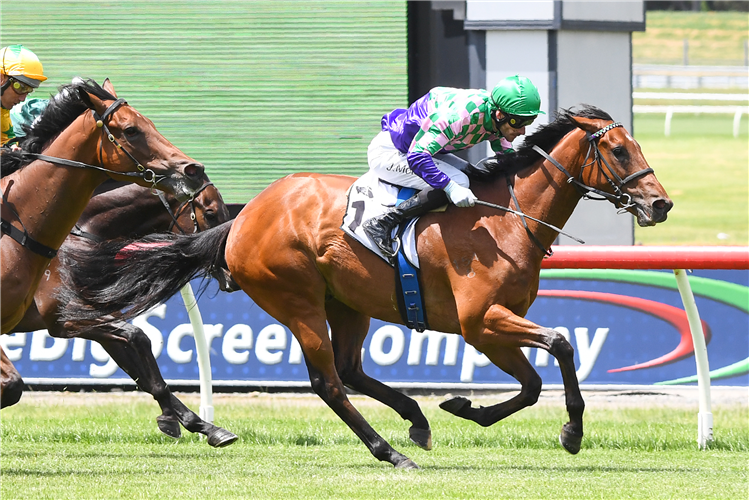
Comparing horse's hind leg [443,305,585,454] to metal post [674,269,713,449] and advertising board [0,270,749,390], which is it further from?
advertising board [0,270,749,390]

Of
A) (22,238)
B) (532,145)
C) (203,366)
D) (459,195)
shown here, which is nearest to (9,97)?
(22,238)

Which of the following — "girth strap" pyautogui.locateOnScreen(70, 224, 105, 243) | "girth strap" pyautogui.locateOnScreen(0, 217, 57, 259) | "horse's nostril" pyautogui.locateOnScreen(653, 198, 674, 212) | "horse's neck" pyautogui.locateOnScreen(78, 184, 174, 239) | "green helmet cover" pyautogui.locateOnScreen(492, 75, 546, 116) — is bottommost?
"girth strap" pyautogui.locateOnScreen(70, 224, 105, 243)

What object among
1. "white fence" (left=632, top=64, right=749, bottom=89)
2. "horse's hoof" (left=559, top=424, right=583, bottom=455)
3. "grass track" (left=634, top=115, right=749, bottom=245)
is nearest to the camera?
"horse's hoof" (left=559, top=424, right=583, bottom=455)

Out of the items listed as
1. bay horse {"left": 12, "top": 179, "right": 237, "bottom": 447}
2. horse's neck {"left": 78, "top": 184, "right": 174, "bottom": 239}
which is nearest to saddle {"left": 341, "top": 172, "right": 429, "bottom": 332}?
bay horse {"left": 12, "top": 179, "right": 237, "bottom": 447}

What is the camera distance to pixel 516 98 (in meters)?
5.35

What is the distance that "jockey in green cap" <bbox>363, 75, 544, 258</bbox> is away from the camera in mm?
5391

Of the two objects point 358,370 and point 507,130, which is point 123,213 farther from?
point 507,130

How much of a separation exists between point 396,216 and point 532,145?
75 centimetres

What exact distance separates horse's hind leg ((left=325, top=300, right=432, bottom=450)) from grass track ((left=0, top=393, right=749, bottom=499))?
8.1 inches

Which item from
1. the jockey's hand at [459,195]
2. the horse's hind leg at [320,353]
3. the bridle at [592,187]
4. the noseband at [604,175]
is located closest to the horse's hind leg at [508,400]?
the horse's hind leg at [320,353]

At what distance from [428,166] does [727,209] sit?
668 inches

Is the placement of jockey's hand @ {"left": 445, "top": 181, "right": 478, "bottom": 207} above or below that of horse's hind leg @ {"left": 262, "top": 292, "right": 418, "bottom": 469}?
above

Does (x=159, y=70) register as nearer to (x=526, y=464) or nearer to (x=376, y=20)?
(x=376, y=20)

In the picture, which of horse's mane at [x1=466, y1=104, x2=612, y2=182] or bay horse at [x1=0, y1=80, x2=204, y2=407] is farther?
horse's mane at [x1=466, y1=104, x2=612, y2=182]
